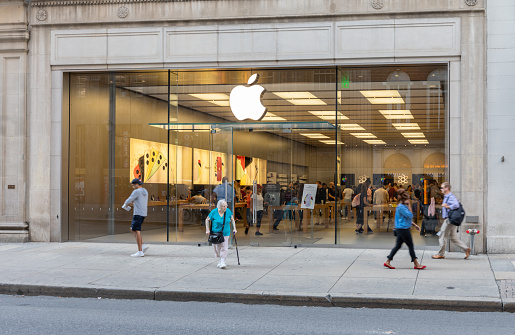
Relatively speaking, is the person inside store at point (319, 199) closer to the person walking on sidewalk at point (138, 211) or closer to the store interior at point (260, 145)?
the store interior at point (260, 145)

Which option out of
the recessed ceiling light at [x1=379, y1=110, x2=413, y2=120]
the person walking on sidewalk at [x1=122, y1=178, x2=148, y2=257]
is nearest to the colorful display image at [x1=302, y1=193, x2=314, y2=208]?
the recessed ceiling light at [x1=379, y1=110, x2=413, y2=120]

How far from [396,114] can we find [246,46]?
14.4 feet

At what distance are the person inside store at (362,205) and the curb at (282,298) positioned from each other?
22.4 feet

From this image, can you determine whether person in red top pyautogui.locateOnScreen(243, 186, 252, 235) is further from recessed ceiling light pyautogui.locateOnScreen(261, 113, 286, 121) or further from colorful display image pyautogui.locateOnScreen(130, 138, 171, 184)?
colorful display image pyautogui.locateOnScreen(130, 138, 171, 184)

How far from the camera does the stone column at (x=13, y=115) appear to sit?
1625 cm

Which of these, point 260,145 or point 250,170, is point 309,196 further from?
point 260,145

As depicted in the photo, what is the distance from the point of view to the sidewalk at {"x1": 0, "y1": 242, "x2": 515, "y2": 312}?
354 inches

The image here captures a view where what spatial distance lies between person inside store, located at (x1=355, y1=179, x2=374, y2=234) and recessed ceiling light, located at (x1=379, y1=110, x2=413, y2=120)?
70.7 inches

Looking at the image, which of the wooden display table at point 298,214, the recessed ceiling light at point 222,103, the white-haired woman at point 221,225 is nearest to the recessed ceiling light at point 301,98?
the recessed ceiling light at point 222,103

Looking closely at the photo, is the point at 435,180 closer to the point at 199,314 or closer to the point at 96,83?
the point at 199,314

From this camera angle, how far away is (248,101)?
52.3 ft

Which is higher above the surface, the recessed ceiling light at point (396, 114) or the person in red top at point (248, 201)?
the recessed ceiling light at point (396, 114)

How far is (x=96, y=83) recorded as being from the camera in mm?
16969

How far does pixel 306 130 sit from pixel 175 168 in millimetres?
3851
